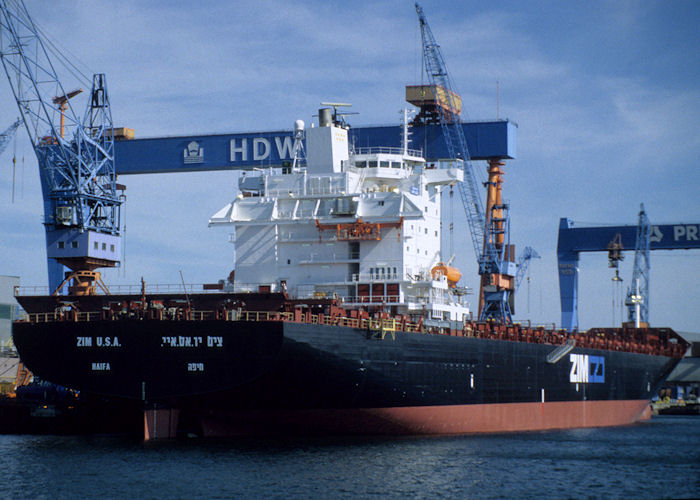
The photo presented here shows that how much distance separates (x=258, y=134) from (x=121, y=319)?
30260 millimetres

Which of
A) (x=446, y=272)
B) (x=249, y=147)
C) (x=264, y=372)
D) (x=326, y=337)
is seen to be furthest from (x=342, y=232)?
(x=249, y=147)

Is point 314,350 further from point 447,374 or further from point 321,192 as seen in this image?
point 321,192

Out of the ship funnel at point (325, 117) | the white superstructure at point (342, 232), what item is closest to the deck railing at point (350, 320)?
the white superstructure at point (342, 232)

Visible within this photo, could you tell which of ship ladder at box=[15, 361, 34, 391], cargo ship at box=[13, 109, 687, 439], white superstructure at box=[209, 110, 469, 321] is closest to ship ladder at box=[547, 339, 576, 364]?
cargo ship at box=[13, 109, 687, 439]

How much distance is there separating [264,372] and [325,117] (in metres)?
16.6

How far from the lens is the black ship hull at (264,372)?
120 feet

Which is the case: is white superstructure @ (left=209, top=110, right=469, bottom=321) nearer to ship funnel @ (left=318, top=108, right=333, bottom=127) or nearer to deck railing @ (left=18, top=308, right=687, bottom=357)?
ship funnel @ (left=318, top=108, right=333, bottom=127)

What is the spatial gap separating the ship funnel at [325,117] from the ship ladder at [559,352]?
53.5ft

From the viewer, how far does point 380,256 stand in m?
45.4

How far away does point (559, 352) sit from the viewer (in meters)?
51.5

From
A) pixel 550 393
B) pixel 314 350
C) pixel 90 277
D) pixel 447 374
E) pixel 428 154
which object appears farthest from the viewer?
pixel 428 154

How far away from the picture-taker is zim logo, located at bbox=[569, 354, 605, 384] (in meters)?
53.5

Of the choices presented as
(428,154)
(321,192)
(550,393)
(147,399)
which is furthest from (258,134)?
(147,399)

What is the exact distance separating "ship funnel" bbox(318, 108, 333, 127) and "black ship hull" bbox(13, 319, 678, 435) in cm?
1256
